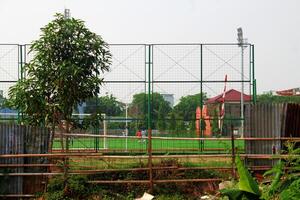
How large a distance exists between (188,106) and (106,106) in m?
2.89

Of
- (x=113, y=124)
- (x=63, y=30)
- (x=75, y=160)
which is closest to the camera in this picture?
(x=75, y=160)

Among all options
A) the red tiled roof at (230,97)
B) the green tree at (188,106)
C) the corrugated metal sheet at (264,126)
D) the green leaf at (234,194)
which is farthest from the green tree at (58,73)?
the green leaf at (234,194)

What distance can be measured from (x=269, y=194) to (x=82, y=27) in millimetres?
10656

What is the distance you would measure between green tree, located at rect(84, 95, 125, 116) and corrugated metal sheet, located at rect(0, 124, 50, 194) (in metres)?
5.47

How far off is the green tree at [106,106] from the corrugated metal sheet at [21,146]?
5.47 m

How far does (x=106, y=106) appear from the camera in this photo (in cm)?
1773

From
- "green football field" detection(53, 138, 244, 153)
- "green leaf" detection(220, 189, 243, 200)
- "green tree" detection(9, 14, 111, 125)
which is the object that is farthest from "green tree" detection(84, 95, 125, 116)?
"green leaf" detection(220, 189, 243, 200)

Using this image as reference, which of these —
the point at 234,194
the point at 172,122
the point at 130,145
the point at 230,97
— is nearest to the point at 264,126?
the point at 172,122

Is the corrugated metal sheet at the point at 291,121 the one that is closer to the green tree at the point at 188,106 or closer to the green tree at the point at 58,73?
the green tree at the point at 58,73

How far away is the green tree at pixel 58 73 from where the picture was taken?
12.9m

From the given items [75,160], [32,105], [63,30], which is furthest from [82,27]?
[75,160]

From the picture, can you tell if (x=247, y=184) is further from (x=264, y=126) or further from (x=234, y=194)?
(x=264, y=126)

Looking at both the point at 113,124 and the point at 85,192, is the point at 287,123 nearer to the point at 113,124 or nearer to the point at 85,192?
the point at 85,192

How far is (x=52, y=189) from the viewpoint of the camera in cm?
1140
